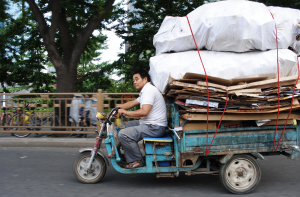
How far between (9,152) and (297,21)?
250 inches

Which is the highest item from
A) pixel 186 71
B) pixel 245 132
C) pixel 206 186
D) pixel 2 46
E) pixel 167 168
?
pixel 2 46

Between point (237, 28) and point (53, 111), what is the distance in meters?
5.49

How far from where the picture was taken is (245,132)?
3686 mm

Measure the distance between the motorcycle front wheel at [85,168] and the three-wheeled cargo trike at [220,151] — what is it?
0.35 feet

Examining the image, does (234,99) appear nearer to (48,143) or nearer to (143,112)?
(143,112)

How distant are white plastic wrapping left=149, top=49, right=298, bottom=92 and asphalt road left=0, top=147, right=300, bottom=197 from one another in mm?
1476

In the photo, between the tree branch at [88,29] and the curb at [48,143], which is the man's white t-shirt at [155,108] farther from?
the tree branch at [88,29]

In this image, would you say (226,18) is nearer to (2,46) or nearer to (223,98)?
(223,98)

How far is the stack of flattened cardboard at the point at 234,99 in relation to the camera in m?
3.53

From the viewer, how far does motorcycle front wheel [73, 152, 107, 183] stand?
4.01 meters

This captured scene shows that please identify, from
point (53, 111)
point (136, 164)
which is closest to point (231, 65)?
point (136, 164)

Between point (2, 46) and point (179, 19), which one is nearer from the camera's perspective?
point (179, 19)

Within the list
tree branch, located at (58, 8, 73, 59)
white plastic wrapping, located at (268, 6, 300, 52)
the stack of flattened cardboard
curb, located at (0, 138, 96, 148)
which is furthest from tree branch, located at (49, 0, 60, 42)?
white plastic wrapping, located at (268, 6, 300, 52)

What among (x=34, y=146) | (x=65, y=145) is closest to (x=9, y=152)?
(x=34, y=146)
